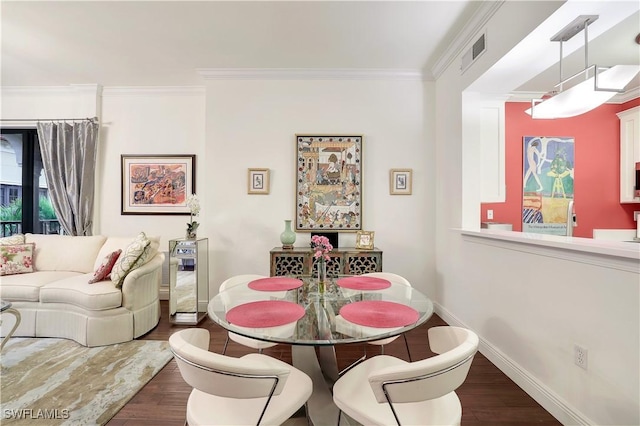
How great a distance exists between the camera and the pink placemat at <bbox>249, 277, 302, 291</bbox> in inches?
73.3

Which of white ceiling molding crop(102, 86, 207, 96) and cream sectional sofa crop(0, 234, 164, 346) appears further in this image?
white ceiling molding crop(102, 86, 207, 96)

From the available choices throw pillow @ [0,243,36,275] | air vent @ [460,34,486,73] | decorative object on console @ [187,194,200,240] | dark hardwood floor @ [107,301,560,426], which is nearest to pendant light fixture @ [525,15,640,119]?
air vent @ [460,34,486,73]

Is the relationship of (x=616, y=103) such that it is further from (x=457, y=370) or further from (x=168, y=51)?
(x=168, y=51)

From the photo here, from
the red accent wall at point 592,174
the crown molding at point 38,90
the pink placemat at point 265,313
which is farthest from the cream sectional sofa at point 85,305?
the red accent wall at point 592,174

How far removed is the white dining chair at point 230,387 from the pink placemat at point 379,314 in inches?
16.1

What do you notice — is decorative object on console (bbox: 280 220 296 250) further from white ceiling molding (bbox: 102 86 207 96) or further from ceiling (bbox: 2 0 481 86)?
white ceiling molding (bbox: 102 86 207 96)

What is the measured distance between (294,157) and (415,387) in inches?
111

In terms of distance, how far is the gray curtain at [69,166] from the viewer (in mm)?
3641

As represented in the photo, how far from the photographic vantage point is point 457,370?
A: 1001mm

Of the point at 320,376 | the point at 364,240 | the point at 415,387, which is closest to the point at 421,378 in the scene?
the point at 415,387

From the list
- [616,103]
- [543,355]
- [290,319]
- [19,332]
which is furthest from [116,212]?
[616,103]

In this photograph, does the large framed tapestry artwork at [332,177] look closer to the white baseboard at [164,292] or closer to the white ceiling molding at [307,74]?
the white ceiling molding at [307,74]

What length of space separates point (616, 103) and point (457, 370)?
4.60 meters

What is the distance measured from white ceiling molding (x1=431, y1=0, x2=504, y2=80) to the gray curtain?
4504 mm
